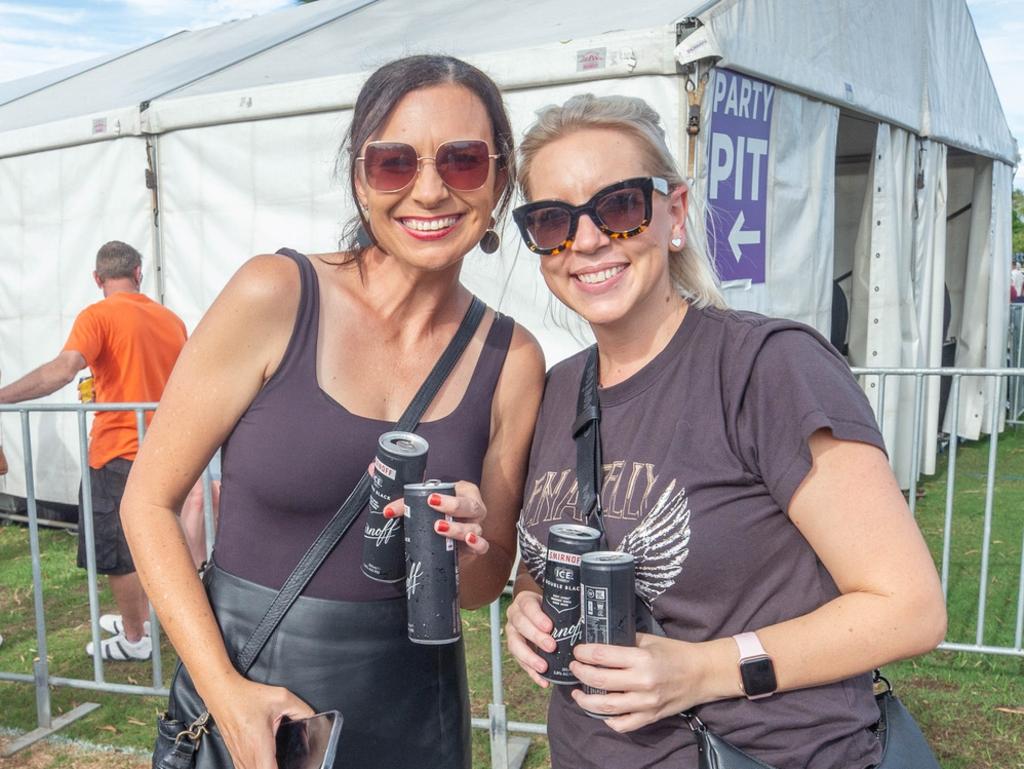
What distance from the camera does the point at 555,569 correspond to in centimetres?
144

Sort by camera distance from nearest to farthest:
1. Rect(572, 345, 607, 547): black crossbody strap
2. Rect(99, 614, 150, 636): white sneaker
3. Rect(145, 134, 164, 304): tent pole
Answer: Rect(572, 345, 607, 547): black crossbody strap → Rect(99, 614, 150, 636): white sneaker → Rect(145, 134, 164, 304): tent pole

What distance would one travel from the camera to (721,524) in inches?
57.4

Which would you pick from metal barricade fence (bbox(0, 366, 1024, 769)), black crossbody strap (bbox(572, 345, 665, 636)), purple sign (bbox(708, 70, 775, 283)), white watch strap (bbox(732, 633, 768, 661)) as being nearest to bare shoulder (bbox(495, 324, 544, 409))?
black crossbody strap (bbox(572, 345, 665, 636))

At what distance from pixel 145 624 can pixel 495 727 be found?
242cm

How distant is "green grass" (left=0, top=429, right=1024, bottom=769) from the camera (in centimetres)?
387

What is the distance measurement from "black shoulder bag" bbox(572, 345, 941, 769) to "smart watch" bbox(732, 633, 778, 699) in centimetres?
10

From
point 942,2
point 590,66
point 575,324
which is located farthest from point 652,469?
point 942,2

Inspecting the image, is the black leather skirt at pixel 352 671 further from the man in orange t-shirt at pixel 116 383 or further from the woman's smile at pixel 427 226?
the man in orange t-shirt at pixel 116 383

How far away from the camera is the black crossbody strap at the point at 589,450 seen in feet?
5.21

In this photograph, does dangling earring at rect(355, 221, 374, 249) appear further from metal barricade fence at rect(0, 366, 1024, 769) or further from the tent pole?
the tent pole

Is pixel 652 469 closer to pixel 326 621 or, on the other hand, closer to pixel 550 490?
pixel 550 490

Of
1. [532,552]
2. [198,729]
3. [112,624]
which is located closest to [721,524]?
[532,552]

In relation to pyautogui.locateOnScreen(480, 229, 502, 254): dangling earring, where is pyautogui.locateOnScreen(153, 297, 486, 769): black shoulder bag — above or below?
below

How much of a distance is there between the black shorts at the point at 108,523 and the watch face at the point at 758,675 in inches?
153
